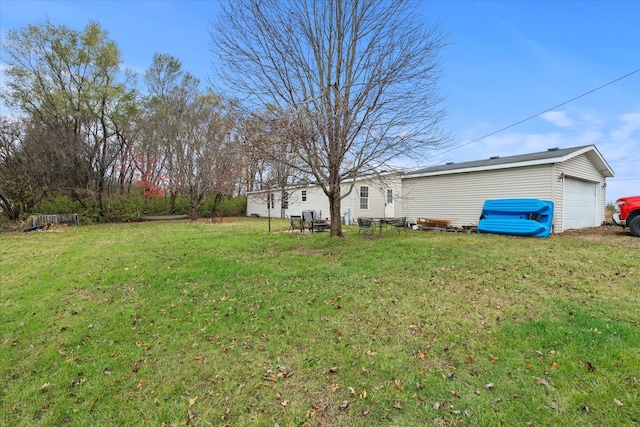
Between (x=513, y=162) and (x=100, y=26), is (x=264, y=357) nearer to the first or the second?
(x=513, y=162)

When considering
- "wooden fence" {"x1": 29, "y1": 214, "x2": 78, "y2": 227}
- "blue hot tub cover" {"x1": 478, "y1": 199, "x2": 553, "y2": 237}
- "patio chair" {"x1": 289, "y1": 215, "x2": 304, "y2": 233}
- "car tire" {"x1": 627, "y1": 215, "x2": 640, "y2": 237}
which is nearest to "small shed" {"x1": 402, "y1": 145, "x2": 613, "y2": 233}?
"blue hot tub cover" {"x1": 478, "y1": 199, "x2": 553, "y2": 237}

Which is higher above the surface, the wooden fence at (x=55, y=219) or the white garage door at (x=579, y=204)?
the white garage door at (x=579, y=204)

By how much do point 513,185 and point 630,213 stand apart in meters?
3.39

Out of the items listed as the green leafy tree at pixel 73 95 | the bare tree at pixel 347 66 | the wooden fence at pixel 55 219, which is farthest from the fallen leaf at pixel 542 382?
the green leafy tree at pixel 73 95

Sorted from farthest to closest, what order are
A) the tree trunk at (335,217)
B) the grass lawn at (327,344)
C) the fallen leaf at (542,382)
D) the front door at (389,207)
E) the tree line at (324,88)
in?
the front door at (389,207), the tree trunk at (335,217), the tree line at (324,88), the fallen leaf at (542,382), the grass lawn at (327,344)

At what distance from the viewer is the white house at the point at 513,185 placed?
10320mm

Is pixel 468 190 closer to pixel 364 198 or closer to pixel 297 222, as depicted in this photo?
pixel 364 198

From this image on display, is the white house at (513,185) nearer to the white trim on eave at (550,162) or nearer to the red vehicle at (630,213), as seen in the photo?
the white trim on eave at (550,162)

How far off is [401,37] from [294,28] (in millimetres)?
3237

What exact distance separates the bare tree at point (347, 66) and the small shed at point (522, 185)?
3170mm

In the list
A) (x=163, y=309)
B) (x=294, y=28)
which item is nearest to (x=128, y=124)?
(x=294, y=28)

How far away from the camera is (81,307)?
14.6ft

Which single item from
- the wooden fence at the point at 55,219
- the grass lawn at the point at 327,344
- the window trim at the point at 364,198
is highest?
the window trim at the point at 364,198

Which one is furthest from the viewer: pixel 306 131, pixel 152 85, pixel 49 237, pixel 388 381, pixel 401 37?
pixel 152 85
